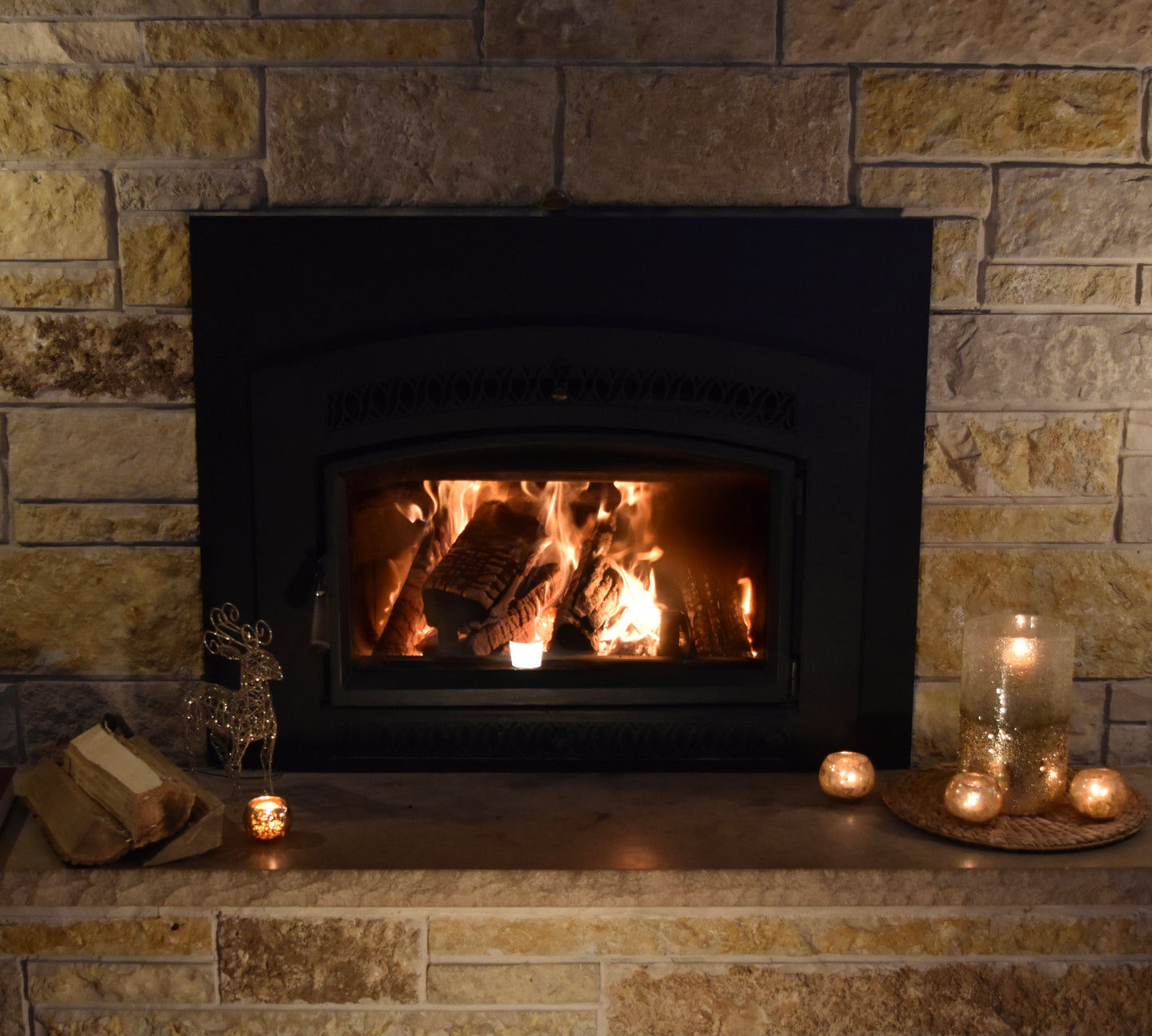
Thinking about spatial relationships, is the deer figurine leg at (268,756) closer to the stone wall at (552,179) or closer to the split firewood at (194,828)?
the split firewood at (194,828)

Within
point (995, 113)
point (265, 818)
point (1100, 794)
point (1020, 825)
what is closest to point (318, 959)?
point (265, 818)

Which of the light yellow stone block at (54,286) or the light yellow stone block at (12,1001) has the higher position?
the light yellow stone block at (54,286)

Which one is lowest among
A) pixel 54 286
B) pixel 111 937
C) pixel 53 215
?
pixel 111 937

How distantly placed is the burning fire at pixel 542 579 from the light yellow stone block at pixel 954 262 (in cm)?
55

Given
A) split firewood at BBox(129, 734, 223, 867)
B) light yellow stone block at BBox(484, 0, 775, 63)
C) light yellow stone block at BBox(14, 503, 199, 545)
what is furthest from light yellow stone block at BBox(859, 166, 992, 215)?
split firewood at BBox(129, 734, 223, 867)

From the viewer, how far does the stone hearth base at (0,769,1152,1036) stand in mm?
1381

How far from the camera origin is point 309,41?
1.57 metres

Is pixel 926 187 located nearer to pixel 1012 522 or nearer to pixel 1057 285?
pixel 1057 285

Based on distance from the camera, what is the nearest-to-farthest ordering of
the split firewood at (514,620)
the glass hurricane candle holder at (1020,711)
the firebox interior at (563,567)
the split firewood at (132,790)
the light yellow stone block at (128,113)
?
1. the split firewood at (132,790)
2. the glass hurricane candle holder at (1020,711)
3. the light yellow stone block at (128,113)
4. the firebox interior at (563,567)
5. the split firewood at (514,620)

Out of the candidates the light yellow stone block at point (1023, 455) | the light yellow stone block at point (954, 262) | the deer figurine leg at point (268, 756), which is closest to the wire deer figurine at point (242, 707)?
the deer figurine leg at point (268, 756)

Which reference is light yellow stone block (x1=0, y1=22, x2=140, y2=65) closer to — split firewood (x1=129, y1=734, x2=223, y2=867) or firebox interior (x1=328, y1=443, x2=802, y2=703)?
firebox interior (x1=328, y1=443, x2=802, y2=703)

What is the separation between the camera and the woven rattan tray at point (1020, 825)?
4.70 feet

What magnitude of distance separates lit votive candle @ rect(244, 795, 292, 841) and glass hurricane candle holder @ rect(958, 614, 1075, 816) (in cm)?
98

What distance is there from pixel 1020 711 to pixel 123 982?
1281mm
